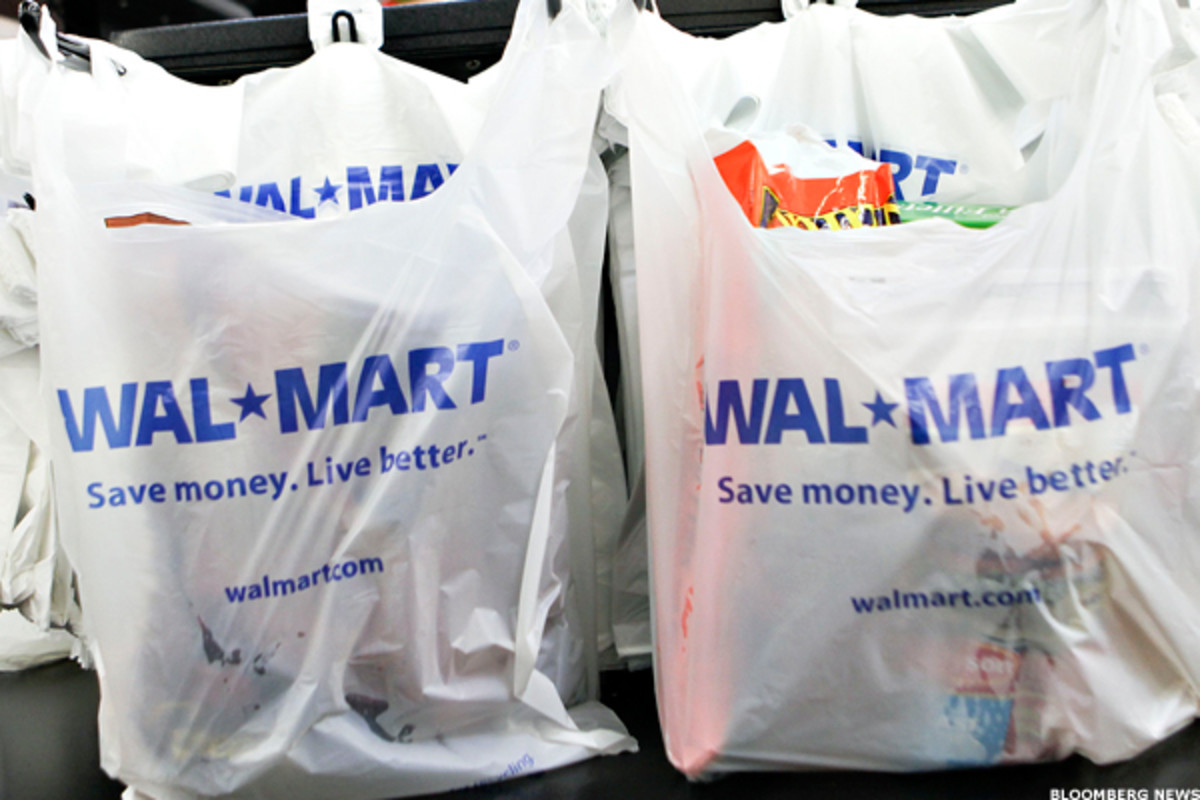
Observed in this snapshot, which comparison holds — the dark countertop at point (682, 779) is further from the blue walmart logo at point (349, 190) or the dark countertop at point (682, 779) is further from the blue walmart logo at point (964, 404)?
the blue walmart logo at point (349, 190)

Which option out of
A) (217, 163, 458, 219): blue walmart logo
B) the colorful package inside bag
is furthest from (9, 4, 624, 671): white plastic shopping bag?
the colorful package inside bag

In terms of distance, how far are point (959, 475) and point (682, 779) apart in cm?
26

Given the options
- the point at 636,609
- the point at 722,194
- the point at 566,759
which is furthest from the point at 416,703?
the point at 722,194

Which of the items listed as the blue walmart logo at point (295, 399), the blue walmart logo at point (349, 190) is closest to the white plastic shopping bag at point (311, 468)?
the blue walmart logo at point (295, 399)

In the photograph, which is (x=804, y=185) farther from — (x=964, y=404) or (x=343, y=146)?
(x=343, y=146)

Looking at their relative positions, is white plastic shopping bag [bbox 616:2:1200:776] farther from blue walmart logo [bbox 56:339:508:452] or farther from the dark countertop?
blue walmart logo [bbox 56:339:508:452]

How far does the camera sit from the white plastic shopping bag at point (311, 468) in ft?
1.45

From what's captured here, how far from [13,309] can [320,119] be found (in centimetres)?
28

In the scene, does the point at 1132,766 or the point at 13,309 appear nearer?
the point at 1132,766

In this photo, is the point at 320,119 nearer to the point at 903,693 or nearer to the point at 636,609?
the point at 636,609

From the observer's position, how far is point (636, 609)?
0.65 m

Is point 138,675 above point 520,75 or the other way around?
the other way around

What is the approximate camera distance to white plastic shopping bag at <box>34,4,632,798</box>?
1.45ft

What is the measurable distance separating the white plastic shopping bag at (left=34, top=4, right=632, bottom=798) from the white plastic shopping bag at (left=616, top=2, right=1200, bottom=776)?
4.8 inches
